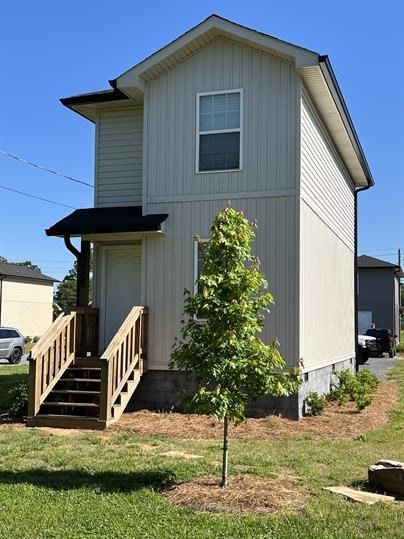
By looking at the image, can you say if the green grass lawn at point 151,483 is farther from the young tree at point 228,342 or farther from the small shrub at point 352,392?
the small shrub at point 352,392

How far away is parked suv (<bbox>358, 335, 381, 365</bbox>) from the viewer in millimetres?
24214

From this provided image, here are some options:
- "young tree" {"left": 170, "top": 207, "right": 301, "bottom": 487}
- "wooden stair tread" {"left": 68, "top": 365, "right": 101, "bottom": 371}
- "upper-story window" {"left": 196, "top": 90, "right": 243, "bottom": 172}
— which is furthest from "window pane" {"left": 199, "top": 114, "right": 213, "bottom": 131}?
"young tree" {"left": 170, "top": 207, "right": 301, "bottom": 487}

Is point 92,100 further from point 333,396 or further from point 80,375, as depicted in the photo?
point 333,396

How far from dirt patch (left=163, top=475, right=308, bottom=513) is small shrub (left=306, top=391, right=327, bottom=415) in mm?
4379

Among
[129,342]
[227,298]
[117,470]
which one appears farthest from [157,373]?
[227,298]

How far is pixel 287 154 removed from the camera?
10688mm

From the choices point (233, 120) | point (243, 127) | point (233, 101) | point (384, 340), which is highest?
point (233, 101)

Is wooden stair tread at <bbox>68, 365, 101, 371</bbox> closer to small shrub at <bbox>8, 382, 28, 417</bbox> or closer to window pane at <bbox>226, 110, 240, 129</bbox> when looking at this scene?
small shrub at <bbox>8, 382, 28, 417</bbox>

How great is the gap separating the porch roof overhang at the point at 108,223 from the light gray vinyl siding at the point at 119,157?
0.35 metres

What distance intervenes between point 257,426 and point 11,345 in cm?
1760

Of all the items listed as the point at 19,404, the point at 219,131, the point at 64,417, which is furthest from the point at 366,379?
the point at 19,404

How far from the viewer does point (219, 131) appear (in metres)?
11.1

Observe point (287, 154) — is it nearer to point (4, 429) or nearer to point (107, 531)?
point (4, 429)

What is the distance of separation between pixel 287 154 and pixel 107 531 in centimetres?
745
